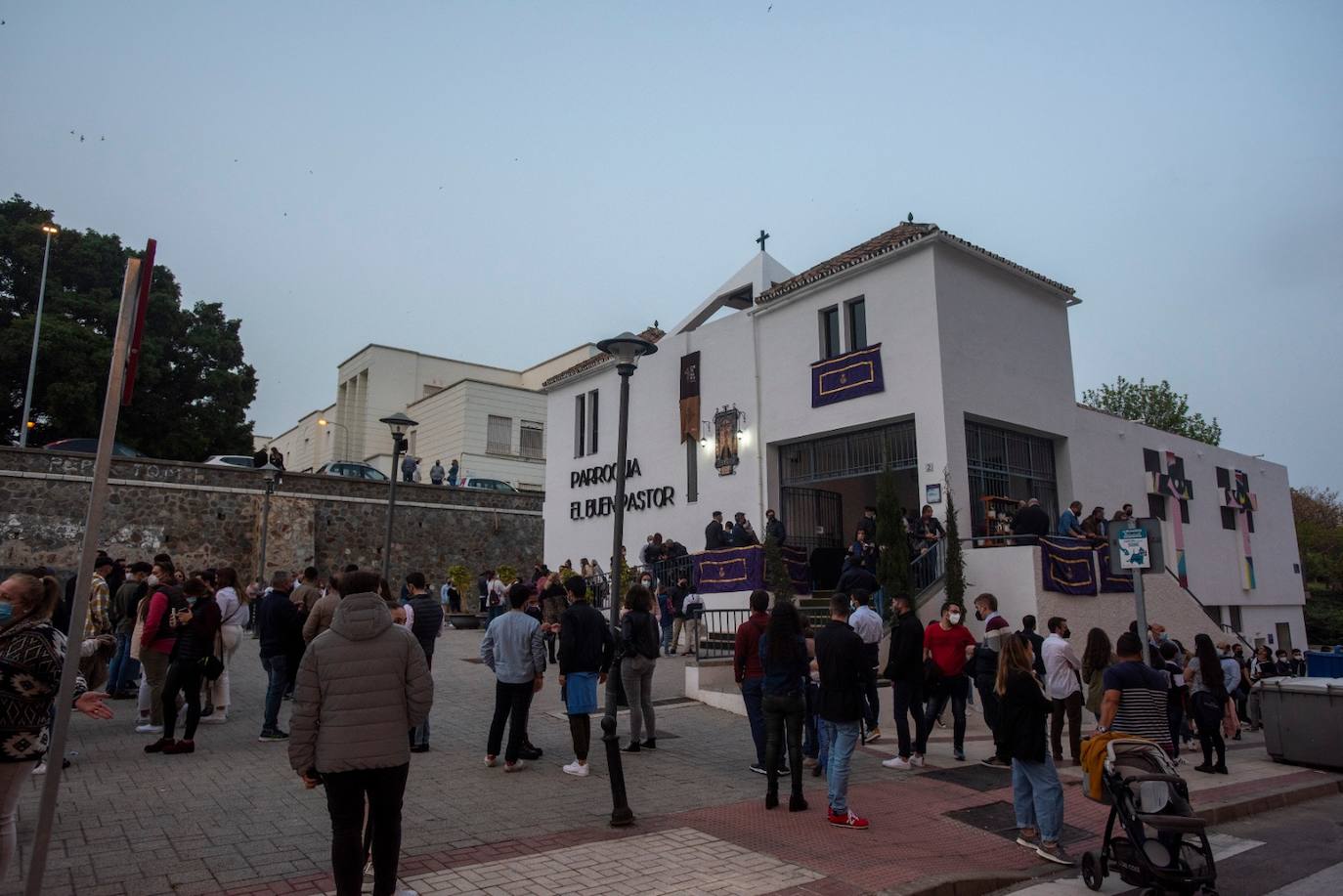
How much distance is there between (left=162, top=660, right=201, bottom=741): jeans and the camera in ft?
27.5

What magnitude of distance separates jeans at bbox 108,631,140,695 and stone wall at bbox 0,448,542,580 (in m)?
14.9

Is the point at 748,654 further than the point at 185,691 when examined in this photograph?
Yes

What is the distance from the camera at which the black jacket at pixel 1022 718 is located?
21.6 feet

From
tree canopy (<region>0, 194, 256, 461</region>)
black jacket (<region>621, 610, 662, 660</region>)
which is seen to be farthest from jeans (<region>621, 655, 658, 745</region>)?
tree canopy (<region>0, 194, 256, 461</region>)

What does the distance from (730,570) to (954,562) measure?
439 cm

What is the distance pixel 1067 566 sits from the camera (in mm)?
15727

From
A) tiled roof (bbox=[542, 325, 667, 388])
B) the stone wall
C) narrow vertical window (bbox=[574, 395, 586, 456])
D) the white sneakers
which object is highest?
tiled roof (bbox=[542, 325, 667, 388])

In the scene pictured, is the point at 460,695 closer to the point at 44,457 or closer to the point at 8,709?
the point at 8,709

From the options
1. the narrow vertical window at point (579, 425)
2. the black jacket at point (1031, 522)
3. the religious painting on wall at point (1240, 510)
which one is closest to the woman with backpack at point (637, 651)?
the black jacket at point (1031, 522)

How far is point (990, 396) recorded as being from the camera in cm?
1783

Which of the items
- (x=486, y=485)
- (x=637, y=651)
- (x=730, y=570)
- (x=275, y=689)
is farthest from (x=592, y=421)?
(x=275, y=689)

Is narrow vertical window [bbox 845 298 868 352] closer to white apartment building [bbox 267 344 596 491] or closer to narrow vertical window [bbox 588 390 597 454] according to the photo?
narrow vertical window [bbox 588 390 597 454]

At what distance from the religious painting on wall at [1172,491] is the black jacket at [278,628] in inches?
849

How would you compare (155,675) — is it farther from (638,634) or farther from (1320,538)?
(1320,538)
